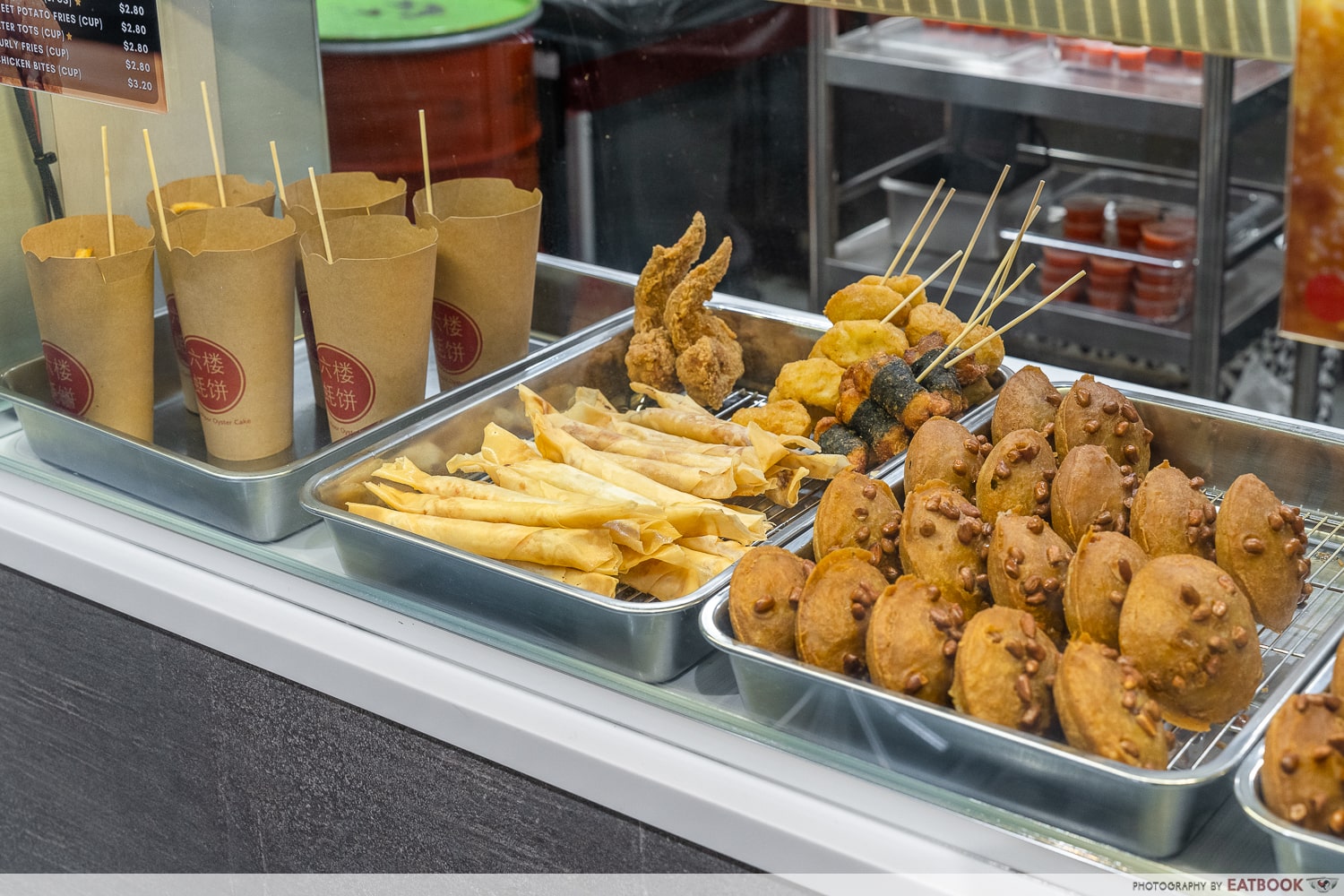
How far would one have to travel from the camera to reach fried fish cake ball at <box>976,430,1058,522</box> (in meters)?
1.27

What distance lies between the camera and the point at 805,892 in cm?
107

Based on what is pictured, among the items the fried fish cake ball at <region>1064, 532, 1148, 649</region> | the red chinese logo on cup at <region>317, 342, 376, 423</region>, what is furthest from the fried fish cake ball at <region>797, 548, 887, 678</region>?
the red chinese logo on cup at <region>317, 342, 376, 423</region>

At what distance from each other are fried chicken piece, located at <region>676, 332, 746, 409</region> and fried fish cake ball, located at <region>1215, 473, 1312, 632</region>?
2.43 feet

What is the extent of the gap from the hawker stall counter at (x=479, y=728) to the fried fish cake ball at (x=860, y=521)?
0.16 m

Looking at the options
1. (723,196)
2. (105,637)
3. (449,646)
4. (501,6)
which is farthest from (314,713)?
(723,196)

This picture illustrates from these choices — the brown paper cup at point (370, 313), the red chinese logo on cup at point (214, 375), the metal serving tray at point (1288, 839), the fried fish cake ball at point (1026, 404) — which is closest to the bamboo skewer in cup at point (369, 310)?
the brown paper cup at point (370, 313)

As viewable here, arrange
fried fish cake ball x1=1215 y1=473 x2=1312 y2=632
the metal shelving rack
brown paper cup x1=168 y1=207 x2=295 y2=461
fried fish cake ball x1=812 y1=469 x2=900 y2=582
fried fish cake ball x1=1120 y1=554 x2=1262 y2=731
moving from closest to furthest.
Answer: fried fish cake ball x1=1120 y1=554 x2=1262 y2=731 < fried fish cake ball x1=1215 y1=473 x2=1312 y2=632 < fried fish cake ball x1=812 y1=469 x2=900 y2=582 < brown paper cup x1=168 y1=207 x2=295 y2=461 < the metal shelving rack

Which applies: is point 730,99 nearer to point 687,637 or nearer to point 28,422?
point 28,422

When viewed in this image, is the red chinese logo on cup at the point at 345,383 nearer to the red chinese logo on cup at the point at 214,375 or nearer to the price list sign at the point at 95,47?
the red chinese logo on cup at the point at 214,375

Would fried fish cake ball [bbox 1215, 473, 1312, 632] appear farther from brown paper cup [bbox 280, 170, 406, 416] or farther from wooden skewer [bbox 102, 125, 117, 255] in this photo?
wooden skewer [bbox 102, 125, 117, 255]

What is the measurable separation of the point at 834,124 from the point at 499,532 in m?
2.79

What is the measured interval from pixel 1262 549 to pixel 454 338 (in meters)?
1.05

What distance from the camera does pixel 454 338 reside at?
179 cm

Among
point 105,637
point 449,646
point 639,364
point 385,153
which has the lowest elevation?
point 105,637
